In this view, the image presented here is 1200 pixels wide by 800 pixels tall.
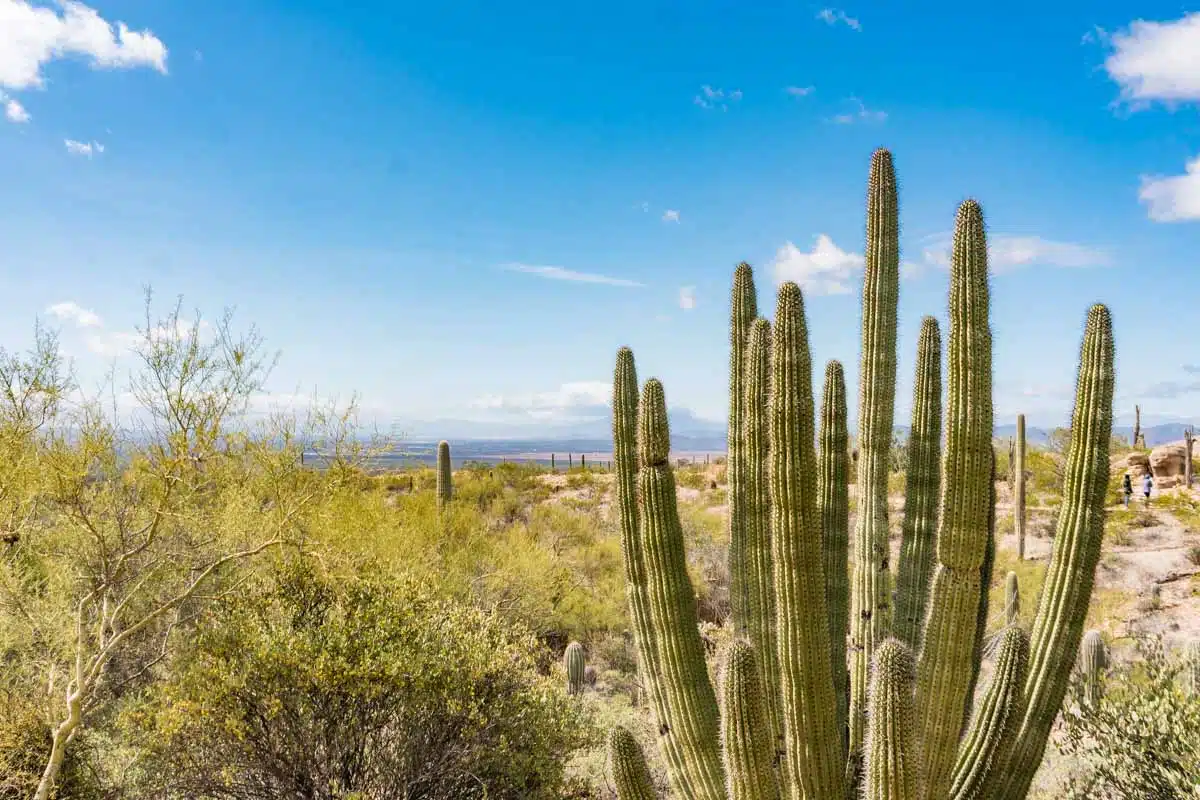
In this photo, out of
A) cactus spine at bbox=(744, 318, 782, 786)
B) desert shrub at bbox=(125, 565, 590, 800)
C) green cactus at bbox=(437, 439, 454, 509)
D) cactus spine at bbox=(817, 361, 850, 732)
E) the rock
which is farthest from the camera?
the rock

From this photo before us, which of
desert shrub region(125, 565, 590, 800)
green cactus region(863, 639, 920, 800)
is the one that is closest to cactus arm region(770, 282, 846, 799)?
green cactus region(863, 639, 920, 800)

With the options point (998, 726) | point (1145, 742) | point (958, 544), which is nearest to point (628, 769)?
point (998, 726)

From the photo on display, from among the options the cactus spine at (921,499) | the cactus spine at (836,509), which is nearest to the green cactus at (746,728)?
the cactus spine at (836,509)

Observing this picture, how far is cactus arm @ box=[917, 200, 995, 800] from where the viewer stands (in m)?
3.90

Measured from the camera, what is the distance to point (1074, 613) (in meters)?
4.53

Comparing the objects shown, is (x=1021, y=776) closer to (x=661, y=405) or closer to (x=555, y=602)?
(x=661, y=405)

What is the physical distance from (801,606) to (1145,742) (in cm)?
313

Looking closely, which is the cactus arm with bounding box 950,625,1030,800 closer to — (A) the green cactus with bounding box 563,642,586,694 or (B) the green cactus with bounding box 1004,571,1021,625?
(B) the green cactus with bounding box 1004,571,1021,625

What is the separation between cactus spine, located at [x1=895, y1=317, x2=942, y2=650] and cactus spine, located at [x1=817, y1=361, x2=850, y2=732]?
0.37 metres

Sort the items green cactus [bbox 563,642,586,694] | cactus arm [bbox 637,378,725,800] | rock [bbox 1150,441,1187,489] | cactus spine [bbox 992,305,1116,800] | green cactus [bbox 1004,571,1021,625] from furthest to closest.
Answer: rock [bbox 1150,441,1187,489], green cactus [bbox 563,642,586,694], green cactus [bbox 1004,571,1021,625], cactus arm [bbox 637,378,725,800], cactus spine [bbox 992,305,1116,800]

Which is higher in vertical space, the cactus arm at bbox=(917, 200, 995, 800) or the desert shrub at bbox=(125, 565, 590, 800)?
the cactus arm at bbox=(917, 200, 995, 800)

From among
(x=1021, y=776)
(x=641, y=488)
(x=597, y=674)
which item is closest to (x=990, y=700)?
(x=1021, y=776)

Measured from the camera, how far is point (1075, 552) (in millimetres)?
4527

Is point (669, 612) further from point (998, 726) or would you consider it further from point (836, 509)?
point (998, 726)
